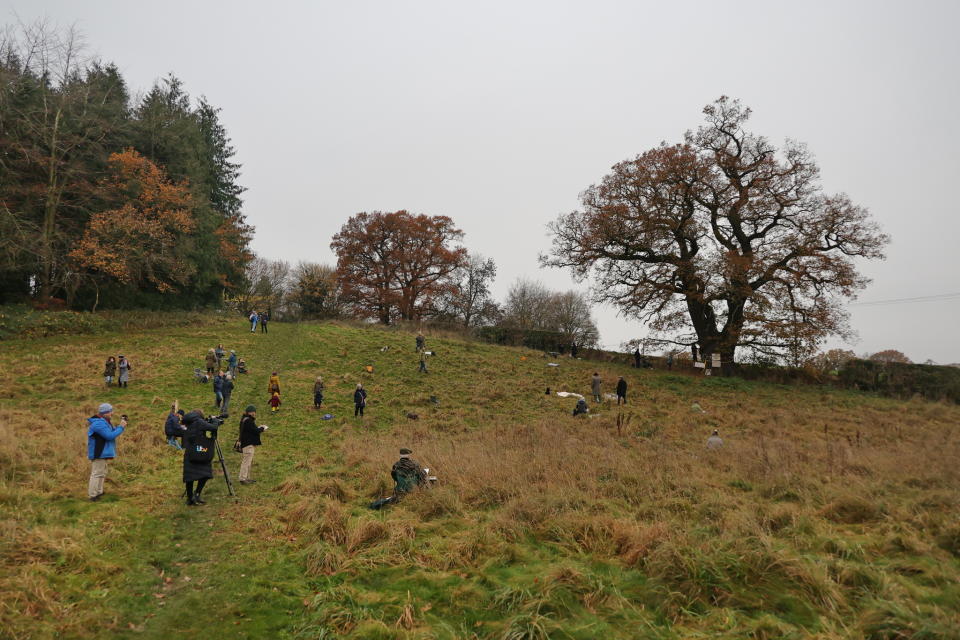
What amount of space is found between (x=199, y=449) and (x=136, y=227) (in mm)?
27813

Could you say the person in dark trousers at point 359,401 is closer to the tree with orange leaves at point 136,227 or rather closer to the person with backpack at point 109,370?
the person with backpack at point 109,370

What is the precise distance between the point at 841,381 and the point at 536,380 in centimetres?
2036

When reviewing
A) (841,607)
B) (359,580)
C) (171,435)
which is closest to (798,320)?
(841,607)

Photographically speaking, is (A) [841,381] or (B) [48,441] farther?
(A) [841,381]

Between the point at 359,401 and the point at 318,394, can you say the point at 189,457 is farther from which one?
the point at 318,394

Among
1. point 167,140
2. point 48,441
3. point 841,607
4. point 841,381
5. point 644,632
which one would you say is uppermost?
point 167,140

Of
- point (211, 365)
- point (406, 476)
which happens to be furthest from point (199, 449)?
point (211, 365)

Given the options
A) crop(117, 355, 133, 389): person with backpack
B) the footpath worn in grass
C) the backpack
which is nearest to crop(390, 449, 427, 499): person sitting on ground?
the footpath worn in grass

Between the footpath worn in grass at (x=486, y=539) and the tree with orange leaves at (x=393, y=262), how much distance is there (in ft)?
122

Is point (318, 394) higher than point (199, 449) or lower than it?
lower

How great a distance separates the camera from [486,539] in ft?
22.5

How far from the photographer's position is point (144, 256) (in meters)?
29.6

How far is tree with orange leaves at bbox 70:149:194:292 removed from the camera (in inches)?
1122

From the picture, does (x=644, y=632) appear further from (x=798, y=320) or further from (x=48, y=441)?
(x=798, y=320)
